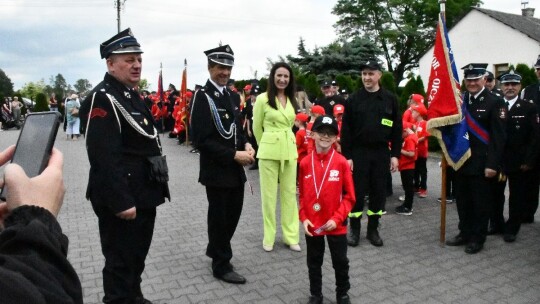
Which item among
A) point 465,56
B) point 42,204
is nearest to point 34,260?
point 42,204

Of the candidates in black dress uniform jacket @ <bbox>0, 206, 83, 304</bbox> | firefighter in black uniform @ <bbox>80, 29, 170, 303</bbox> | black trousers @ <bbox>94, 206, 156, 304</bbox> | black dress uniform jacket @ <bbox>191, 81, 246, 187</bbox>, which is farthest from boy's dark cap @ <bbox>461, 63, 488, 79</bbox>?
black dress uniform jacket @ <bbox>0, 206, 83, 304</bbox>

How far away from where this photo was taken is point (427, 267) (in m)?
5.02

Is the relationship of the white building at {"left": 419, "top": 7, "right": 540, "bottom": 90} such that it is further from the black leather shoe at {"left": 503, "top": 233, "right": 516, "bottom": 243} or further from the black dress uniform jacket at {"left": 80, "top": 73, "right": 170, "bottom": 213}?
the black dress uniform jacket at {"left": 80, "top": 73, "right": 170, "bottom": 213}

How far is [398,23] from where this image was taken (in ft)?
160

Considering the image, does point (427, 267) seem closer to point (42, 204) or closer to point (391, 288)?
point (391, 288)

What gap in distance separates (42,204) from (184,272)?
3.85m

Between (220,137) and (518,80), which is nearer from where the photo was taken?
(220,137)

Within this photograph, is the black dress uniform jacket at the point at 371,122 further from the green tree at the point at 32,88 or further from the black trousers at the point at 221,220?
the green tree at the point at 32,88

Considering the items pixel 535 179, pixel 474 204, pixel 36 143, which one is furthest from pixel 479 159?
pixel 36 143

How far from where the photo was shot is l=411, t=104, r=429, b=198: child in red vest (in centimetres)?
838

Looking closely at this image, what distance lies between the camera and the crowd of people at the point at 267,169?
3307 mm

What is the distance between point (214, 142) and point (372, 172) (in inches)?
87.0

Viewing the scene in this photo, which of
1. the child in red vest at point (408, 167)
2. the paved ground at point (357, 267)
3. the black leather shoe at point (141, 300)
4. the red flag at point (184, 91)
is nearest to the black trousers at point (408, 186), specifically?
the child in red vest at point (408, 167)

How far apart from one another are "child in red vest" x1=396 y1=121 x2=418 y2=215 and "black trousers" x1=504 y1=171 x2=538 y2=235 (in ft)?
4.79
